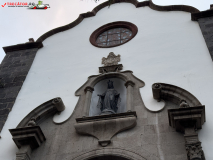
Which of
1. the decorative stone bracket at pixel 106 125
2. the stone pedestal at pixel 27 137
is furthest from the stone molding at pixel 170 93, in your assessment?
the stone pedestal at pixel 27 137

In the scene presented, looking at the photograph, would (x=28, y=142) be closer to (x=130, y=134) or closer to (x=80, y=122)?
(x=80, y=122)

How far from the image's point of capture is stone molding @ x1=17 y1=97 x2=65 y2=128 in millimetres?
7820

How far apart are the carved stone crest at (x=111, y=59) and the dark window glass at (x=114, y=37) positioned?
103cm

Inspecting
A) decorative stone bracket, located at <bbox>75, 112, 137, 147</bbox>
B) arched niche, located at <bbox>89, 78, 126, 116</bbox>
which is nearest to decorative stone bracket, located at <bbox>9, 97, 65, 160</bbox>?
decorative stone bracket, located at <bbox>75, 112, 137, 147</bbox>

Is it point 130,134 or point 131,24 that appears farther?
point 131,24

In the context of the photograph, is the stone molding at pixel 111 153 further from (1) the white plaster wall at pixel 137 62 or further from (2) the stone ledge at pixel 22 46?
(2) the stone ledge at pixel 22 46

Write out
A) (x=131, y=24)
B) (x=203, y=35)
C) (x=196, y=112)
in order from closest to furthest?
(x=196, y=112)
(x=203, y=35)
(x=131, y=24)

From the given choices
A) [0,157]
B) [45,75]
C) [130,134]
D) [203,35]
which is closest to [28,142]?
[0,157]

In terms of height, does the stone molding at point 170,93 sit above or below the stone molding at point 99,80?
below

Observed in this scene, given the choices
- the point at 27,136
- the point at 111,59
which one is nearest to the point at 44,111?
the point at 27,136

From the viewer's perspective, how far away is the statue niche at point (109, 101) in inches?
302

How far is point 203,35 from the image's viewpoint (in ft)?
30.3

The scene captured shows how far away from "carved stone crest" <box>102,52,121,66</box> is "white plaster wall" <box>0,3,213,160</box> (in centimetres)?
19

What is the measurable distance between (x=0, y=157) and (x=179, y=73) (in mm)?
5043
